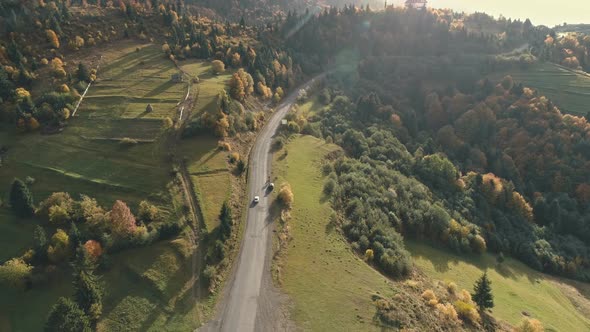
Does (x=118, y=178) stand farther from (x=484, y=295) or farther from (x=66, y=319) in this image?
(x=484, y=295)

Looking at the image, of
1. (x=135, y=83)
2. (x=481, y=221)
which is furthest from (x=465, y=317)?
(x=135, y=83)

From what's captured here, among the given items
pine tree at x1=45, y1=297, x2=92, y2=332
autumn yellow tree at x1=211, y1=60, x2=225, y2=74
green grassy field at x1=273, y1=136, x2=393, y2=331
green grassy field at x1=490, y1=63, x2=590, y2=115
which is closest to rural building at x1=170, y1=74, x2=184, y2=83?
autumn yellow tree at x1=211, y1=60, x2=225, y2=74

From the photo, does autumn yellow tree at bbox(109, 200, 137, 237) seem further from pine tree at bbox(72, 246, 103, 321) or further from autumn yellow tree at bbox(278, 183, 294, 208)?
autumn yellow tree at bbox(278, 183, 294, 208)

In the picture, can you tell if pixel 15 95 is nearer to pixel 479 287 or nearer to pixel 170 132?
pixel 170 132

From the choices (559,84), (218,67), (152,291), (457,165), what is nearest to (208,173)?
(152,291)

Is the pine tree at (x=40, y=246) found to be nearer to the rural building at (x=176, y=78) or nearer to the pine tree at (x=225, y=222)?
the pine tree at (x=225, y=222)
